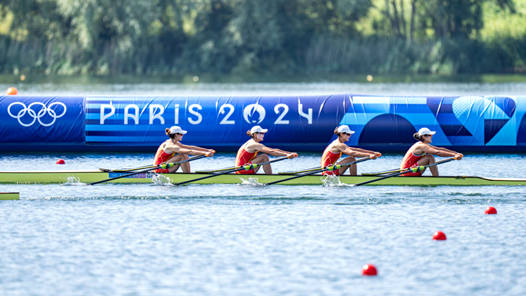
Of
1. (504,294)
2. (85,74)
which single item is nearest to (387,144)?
(504,294)

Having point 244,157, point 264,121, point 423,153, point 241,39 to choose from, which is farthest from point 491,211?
point 241,39

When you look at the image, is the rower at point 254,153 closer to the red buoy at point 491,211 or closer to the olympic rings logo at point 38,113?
the red buoy at point 491,211

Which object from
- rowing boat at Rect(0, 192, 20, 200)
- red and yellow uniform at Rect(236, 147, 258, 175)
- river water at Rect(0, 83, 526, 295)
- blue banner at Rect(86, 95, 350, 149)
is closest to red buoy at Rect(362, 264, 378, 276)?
river water at Rect(0, 83, 526, 295)

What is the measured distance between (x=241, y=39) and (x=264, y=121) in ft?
148

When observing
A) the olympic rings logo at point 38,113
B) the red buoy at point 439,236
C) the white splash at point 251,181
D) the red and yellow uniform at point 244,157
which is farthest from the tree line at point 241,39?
the red buoy at point 439,236

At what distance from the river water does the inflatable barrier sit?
15.0 feet

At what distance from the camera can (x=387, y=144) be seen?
26.9 metres

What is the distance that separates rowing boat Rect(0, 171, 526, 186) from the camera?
1945 cm

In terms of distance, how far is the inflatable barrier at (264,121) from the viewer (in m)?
26.8

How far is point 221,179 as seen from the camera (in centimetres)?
1992

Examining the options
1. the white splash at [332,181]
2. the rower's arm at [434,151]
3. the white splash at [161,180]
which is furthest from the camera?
the white splash at [161,180]

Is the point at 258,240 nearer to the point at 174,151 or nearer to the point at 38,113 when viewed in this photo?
the point at 174,151

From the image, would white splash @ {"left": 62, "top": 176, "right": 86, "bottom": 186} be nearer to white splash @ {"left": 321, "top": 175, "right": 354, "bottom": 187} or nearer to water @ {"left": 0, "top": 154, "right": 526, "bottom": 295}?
water @ {"left": 0, "top": 154, "right": 526, "bottom": 295}

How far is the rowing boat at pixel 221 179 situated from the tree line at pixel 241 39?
147 ft
